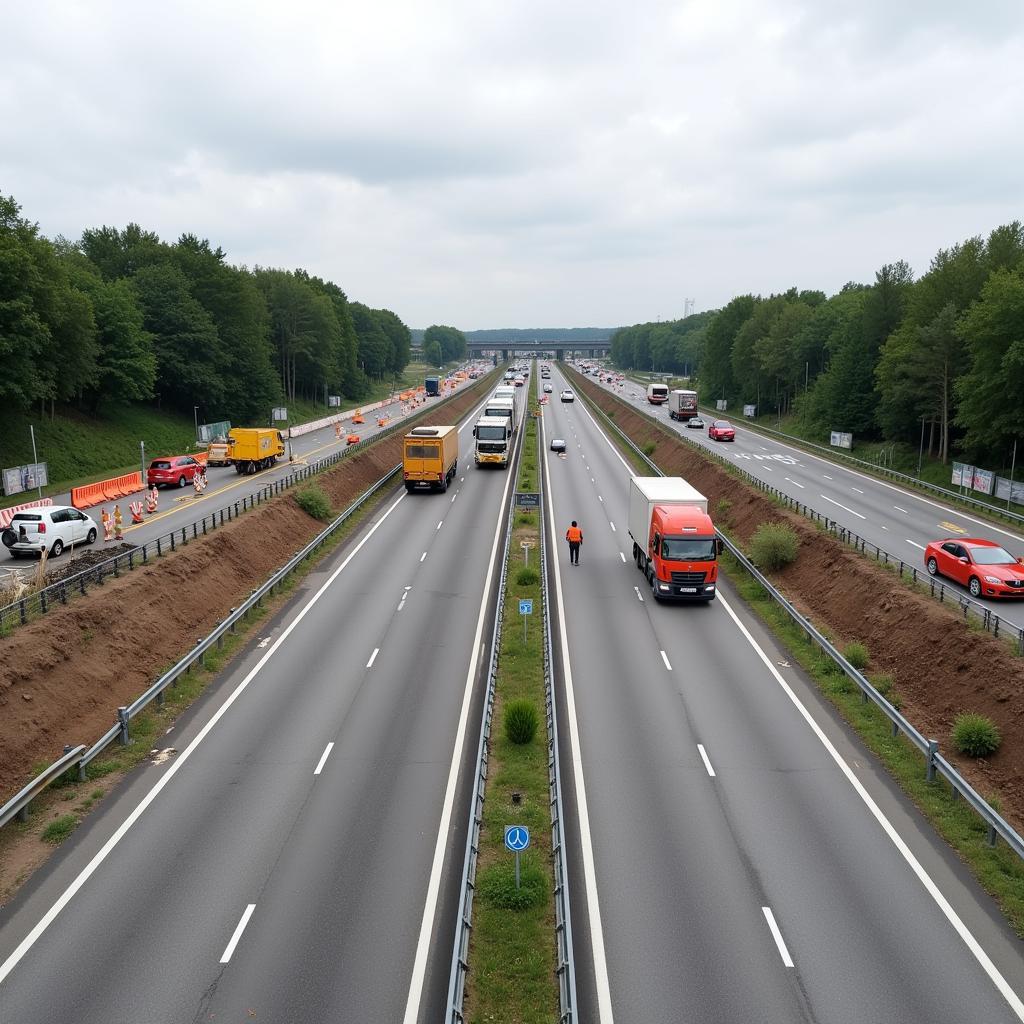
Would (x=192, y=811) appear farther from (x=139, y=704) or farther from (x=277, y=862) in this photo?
(x=139, y=704)

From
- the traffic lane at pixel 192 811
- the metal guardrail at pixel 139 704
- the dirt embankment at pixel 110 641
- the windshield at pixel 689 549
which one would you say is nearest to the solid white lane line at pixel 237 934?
the traffic lane at pixel 192 811

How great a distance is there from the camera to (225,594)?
30000 millimetres

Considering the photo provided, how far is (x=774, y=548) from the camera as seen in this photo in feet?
110

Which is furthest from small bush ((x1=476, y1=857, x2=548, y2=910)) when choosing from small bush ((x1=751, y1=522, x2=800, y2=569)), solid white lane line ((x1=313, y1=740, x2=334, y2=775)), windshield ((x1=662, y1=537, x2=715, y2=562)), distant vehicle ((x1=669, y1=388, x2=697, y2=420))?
distant vehicle ((x1=669, y1=388, x2=697, y2=420))

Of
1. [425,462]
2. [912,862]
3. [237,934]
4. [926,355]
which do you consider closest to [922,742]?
[912,862]

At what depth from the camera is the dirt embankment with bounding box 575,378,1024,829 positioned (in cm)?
1761

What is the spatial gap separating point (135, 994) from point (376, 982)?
3.28 metres

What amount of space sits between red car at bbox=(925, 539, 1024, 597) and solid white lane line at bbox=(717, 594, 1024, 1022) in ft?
29.0

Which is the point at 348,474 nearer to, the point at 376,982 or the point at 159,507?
the point at 159,507

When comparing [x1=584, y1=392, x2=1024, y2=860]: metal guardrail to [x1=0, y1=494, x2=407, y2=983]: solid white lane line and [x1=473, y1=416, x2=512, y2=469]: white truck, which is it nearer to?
Result: [x1=0, y1=494, x2=407, y2=983]: solid white lane line

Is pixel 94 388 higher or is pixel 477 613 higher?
pixel 94 388

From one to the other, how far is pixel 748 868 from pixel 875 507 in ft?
115

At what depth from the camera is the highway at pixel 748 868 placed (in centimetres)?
1111

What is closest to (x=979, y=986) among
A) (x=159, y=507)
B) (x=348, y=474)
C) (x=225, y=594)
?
(x=225, y=594)
